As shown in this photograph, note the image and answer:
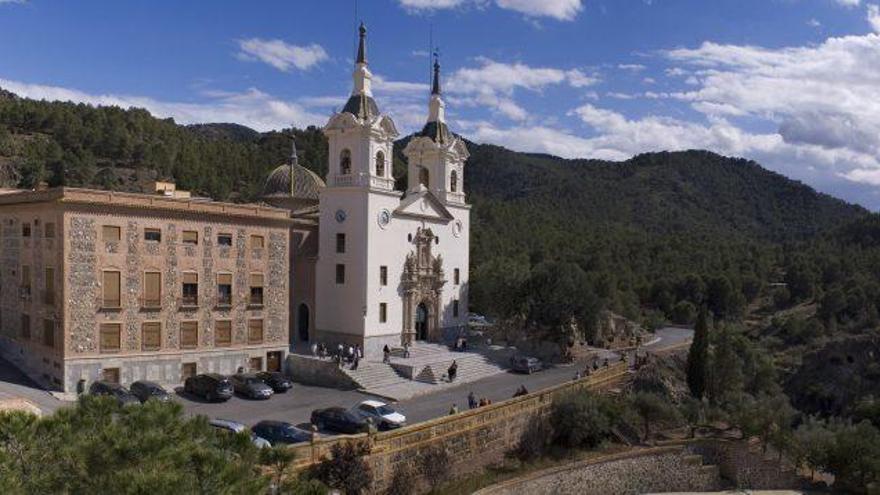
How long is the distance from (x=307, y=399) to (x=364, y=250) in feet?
34.0

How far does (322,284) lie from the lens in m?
42.9

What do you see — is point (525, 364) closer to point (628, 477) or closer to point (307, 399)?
point (628, 477)

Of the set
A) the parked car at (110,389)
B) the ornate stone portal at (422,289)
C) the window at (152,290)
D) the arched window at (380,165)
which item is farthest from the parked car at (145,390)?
the arched window at (380,165)

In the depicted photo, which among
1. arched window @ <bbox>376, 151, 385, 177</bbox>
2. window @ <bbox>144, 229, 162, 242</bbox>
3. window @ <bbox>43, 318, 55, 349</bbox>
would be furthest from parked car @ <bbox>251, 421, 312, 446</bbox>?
arched window @ <bbox>376, 151, 385, 177</bbox>

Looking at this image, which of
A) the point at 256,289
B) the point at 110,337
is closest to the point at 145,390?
the point at 110,337

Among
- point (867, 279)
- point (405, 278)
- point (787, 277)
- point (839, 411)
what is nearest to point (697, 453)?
point (405, 278)

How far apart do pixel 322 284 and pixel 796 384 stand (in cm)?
4304

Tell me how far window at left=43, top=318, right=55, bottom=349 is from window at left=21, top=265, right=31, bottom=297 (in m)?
2.43

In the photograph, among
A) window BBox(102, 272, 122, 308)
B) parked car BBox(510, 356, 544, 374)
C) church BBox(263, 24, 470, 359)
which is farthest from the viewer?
parked car BBox(510, 356, 544, 374)

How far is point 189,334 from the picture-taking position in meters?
34.8

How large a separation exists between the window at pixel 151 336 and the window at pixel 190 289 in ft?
5.39

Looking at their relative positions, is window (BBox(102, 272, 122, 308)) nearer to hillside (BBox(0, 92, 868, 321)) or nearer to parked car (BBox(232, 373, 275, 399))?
parked car (BBox(232, 373, 275, 399))

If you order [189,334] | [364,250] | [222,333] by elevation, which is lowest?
[222,333]

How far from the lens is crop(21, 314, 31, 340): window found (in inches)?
1333
